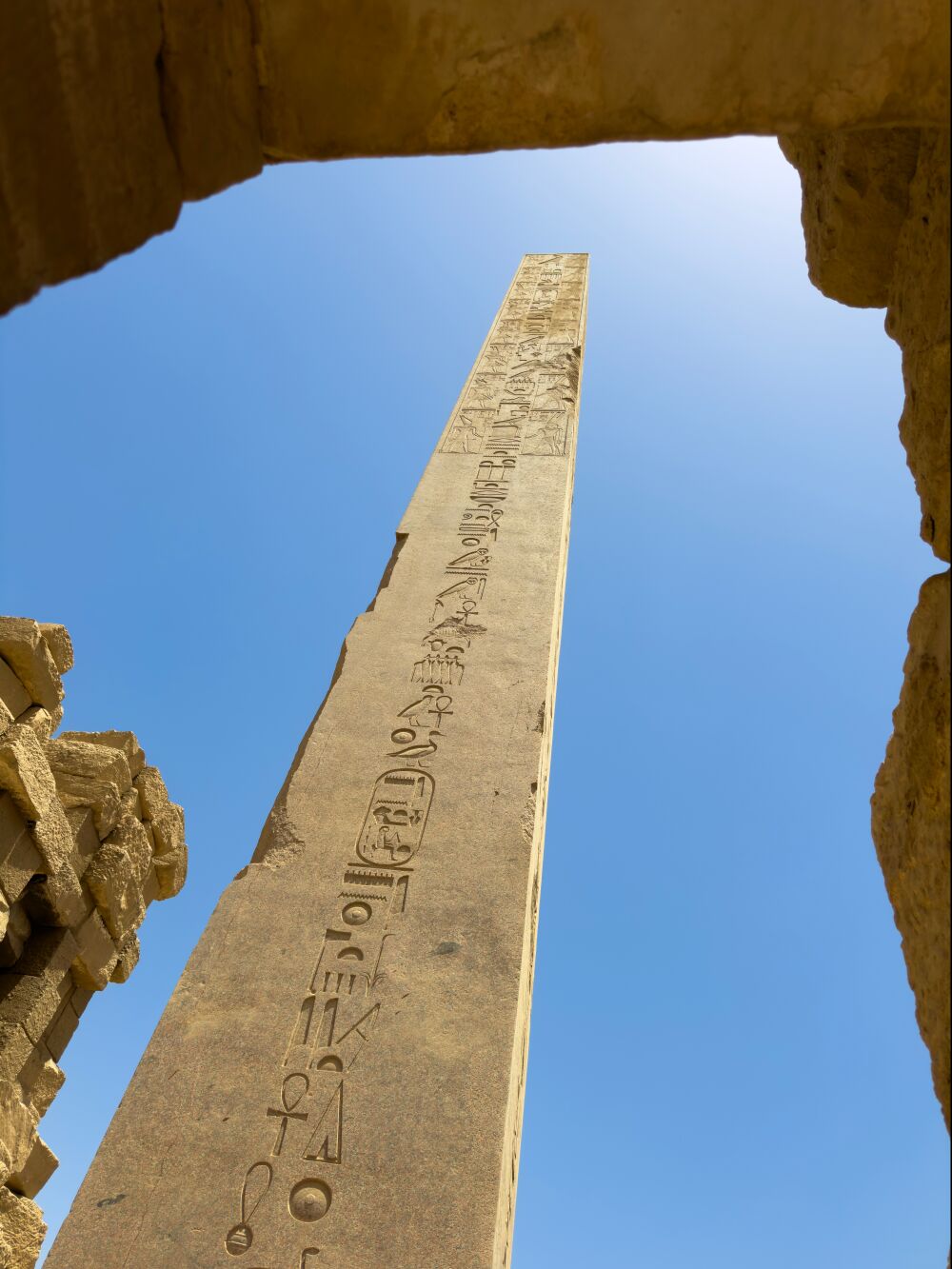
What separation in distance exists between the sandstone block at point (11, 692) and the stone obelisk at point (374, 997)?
3.50 ft

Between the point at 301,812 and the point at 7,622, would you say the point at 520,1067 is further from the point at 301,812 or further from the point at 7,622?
the point at 7,622

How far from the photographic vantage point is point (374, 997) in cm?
305

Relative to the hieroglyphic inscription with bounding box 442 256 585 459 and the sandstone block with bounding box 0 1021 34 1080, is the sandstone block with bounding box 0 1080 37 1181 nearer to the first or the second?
the sandstone block with bounding box 0 1021 34 1080

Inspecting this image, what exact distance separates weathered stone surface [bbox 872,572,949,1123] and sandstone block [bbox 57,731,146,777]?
12.3ft

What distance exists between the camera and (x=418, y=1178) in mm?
2650

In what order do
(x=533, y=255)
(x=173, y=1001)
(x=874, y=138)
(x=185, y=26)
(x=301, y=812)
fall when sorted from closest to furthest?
(x=185, y=26) < (x=874, y=138) < (x=173, y=1001) < (x=301, y=812) < (x=533, y=255)

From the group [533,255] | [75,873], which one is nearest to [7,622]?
[75,873]

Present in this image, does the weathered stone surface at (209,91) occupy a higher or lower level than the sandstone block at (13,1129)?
higher

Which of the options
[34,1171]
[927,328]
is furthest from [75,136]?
[34,1171]

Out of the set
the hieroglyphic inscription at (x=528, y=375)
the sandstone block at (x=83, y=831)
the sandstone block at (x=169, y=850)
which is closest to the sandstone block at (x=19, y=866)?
the sandstone block at (x=83, y=831)

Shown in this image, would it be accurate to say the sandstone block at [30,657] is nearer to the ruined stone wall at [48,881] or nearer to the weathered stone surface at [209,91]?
the ruined stone wall at [48,881]

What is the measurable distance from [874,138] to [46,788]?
A: 3.37m

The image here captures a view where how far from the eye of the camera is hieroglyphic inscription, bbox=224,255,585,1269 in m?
2.70

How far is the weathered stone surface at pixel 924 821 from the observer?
1.25 metres
